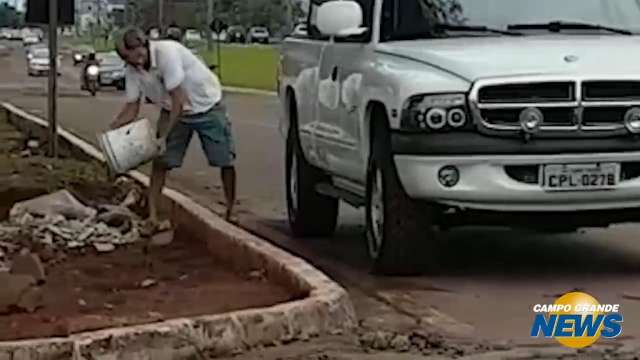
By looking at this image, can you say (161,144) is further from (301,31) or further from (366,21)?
(366,21)

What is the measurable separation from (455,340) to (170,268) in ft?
9.26

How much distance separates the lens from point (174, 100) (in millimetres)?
11477

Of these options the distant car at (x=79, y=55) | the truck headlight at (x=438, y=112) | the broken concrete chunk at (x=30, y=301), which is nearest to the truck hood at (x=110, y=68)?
the distant car at (x=79, y=55)

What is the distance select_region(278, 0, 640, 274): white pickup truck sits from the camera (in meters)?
A: 8.92

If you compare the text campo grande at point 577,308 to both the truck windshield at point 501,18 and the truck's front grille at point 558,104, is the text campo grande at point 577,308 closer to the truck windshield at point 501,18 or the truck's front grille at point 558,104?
the truck's front grille at point 558,104

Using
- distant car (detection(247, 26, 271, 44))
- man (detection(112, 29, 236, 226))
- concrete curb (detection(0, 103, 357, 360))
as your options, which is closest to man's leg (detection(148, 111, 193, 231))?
man (detection(112, 29, 236, 226))

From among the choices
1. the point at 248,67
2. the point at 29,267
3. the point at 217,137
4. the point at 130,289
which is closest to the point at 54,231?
the point at 217,137

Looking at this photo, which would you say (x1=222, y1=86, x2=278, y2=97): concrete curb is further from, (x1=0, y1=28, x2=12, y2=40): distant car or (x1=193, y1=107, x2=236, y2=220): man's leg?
(x1=0, y1=28, x2=12, y2=40): distant car

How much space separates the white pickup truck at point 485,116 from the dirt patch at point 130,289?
1072 millimetres

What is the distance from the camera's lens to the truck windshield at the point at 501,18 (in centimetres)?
993

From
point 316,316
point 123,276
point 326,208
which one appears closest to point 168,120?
point 326,208

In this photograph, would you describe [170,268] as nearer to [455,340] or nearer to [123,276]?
[123,276]

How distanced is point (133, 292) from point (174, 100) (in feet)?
9.52

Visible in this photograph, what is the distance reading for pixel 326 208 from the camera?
39.9ft
